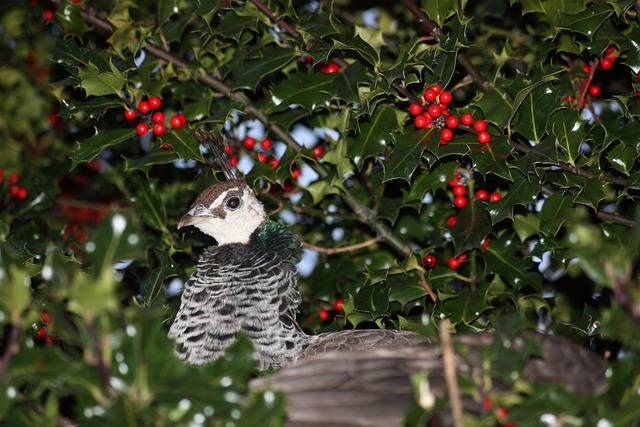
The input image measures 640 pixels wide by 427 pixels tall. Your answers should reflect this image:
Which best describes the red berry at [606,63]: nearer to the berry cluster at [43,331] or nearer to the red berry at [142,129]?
the red berry at [142,129]

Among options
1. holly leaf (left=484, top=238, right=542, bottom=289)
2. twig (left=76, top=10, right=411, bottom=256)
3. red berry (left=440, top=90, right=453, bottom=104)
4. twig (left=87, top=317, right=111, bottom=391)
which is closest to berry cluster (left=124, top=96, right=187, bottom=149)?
twig (left=76, top=10, right=411, bottom=256)

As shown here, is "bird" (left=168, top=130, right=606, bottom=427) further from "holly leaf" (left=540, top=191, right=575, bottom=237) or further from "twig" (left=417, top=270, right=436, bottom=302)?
"holly leaf" (left=540, top=191, right=575, bottom=237)

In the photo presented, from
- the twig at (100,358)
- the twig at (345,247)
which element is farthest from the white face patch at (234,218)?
the twig at (100,358)

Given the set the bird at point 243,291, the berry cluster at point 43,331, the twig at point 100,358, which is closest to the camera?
the twig at point 100,358

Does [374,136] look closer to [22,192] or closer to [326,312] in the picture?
[326,312]

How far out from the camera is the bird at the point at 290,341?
2404 millimetres

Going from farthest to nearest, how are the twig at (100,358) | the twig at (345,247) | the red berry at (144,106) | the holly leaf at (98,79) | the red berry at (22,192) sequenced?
the red berry at (22,192), the twig at (345,247), the red berry at (144,106), the holly leaf at (98,79), the twig at (100,358)

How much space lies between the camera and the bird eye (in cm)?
388

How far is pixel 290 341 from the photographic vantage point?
3531 mm

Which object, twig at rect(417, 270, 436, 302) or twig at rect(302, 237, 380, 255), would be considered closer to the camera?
twig at rect(417, 270, 436, 302)

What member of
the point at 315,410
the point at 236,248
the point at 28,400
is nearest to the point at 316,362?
the point at 315,410

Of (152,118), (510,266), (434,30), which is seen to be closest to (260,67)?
(152,118)

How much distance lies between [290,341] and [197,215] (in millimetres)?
747

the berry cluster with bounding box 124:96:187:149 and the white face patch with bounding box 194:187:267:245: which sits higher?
the berry cluster with bounding box 124:96:187:149
